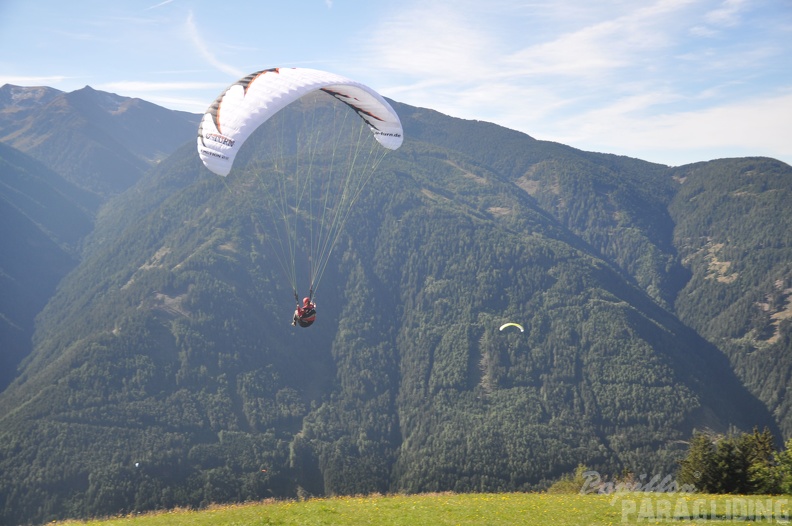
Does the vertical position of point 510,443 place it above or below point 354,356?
below

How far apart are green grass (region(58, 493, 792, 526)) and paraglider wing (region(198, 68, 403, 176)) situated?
1730 cm

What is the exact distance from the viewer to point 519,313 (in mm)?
199000

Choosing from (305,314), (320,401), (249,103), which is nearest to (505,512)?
(305,314)

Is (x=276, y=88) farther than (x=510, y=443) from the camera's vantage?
No

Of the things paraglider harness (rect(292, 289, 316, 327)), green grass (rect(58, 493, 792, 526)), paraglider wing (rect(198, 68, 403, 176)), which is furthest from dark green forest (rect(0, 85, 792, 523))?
green grass (rect(58, 493, 792, 526))

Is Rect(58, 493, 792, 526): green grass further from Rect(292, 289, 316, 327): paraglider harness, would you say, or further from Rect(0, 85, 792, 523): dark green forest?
Rect(0, 85, 792, 523): dark green forest

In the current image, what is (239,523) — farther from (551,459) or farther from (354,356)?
(354,356)

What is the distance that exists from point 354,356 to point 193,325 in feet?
165

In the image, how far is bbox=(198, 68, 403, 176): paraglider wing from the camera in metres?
32.2

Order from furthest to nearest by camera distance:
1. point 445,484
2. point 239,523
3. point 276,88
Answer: point 445,484 < point 276,88 < point 239,523

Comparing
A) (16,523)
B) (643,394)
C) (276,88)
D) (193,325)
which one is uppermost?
(276,88)

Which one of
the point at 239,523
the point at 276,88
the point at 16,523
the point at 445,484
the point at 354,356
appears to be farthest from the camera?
the point at 354,356

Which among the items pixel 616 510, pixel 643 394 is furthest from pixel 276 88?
pixel 643 394

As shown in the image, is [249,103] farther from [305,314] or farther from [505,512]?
[505,512]
